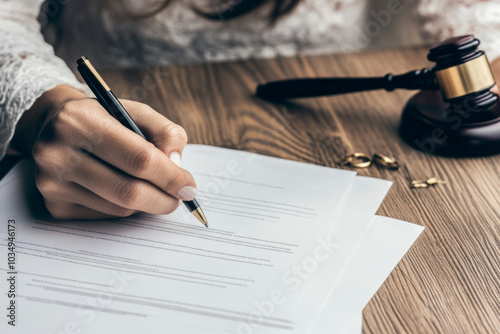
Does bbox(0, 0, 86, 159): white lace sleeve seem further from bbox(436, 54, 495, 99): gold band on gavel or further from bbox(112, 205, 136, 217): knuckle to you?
bbox(436, 54, 495, 99): gold band on gavel

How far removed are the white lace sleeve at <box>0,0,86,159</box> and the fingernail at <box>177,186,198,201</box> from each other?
0.85 feet

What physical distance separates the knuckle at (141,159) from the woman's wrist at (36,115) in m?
0.18

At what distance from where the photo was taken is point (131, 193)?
479 mm

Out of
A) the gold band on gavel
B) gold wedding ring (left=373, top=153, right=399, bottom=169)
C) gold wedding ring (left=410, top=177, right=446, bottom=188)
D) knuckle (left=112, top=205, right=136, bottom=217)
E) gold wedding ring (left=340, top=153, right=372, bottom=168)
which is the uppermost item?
the gold band on gavel

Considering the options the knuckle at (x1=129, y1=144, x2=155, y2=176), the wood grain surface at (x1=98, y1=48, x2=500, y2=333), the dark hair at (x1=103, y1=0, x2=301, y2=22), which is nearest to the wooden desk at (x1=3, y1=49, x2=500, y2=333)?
the wood grain surface at (x1=98, y1=48, x2=500, y2=333)

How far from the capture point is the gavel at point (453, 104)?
572 mm

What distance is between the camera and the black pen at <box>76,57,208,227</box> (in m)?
0.49

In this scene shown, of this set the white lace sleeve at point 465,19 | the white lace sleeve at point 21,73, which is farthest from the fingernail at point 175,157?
the white lace sleeve at point 465,19

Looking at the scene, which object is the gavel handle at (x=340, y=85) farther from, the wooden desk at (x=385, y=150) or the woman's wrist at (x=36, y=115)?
the woman's wrist at (x=36, y=115)

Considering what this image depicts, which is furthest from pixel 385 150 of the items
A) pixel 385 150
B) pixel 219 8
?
pixel 219 8

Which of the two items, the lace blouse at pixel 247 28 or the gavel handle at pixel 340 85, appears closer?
the gavel handle at pixel 340 85

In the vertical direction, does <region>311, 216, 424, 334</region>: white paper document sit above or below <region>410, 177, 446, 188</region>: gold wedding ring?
below

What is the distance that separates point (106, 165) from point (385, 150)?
35cm

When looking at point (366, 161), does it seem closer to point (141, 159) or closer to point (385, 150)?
point (385, 150)
